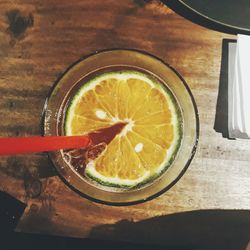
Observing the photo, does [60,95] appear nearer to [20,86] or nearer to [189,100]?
[20,86]

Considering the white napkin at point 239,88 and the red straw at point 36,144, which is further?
the white napkin at point 239,88

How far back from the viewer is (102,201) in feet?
4.44

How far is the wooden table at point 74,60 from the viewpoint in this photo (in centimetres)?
136

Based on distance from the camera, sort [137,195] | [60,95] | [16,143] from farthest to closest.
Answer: [60,95] < [137,195] < [16,143]

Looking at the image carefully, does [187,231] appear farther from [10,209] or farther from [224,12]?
[224,12]

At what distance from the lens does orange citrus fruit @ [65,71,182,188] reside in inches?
53.0

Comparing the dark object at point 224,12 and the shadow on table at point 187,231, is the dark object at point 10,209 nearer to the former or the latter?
the shadow on table at point 187,231

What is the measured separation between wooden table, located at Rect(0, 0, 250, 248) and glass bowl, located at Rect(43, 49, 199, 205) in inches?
1.6

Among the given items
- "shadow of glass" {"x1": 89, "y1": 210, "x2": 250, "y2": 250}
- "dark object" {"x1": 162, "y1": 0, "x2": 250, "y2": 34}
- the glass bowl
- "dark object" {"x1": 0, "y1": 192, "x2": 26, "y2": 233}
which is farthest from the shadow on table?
"dark object" {"x1": 162, "y1": 0, "x2": 250, "y2": 34}

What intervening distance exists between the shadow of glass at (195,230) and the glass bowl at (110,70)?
0.12 m

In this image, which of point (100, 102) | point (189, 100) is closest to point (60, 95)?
point (100, 102)

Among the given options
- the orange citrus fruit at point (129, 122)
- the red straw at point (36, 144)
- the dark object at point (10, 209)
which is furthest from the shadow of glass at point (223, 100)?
the dark object at point (10, 209)

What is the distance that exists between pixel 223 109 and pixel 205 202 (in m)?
0.41

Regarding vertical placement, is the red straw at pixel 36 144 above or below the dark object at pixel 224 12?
below
